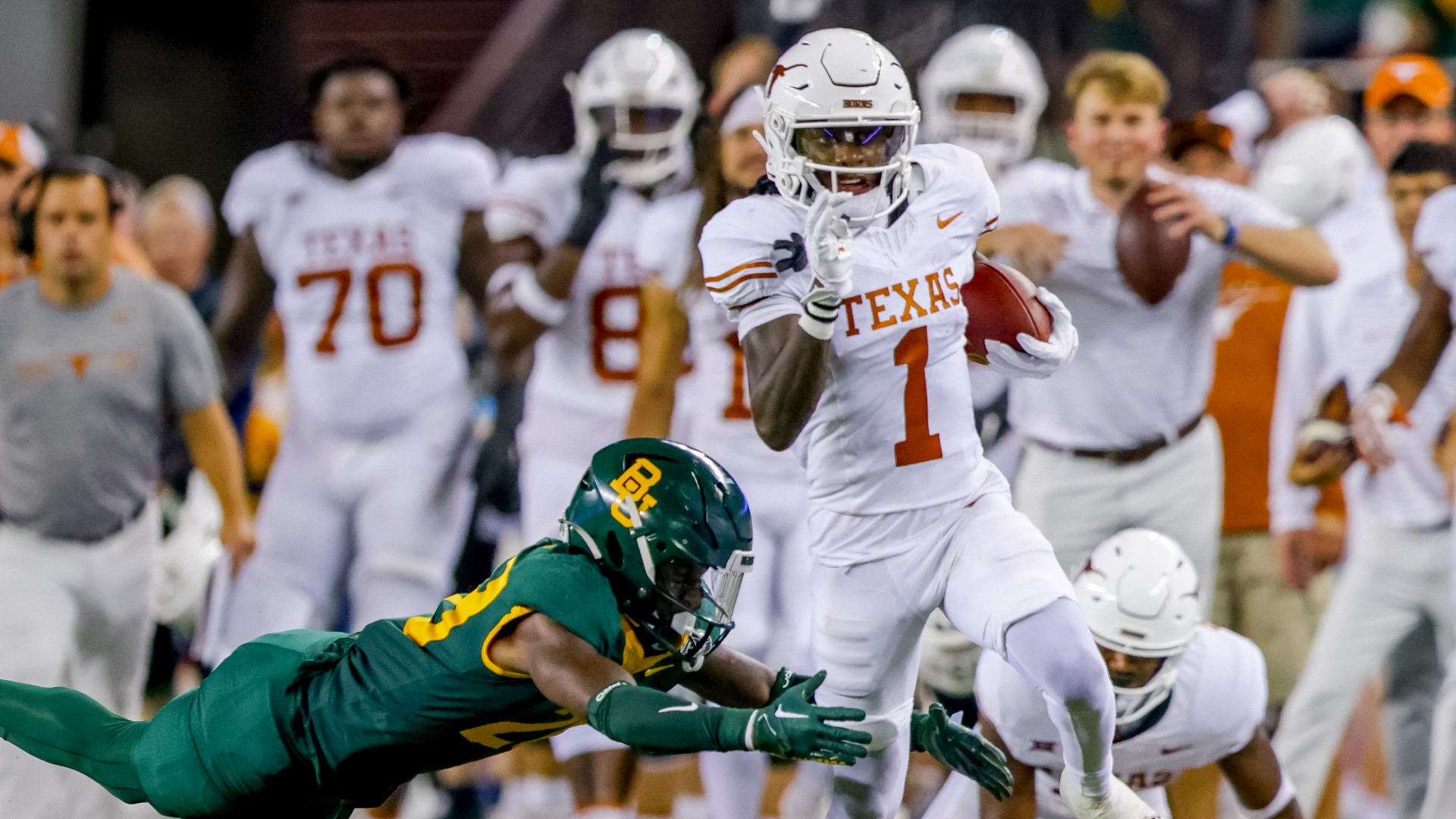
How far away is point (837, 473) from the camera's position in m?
3.27

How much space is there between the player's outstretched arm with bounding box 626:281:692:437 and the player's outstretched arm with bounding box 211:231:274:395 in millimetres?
1375

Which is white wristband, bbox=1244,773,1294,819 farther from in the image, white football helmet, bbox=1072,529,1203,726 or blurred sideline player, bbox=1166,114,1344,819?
blurred sideline player, bbox=1166,114,1344,819

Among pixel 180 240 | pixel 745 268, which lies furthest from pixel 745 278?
pixel 180 240

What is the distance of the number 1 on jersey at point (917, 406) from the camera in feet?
10.5

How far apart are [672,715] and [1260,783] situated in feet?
4.85

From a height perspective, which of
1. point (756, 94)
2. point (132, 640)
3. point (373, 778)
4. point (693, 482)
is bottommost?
point (132, 640)

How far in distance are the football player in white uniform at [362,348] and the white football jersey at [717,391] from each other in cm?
81

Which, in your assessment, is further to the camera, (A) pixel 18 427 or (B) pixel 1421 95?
(B) pixel 1421 95

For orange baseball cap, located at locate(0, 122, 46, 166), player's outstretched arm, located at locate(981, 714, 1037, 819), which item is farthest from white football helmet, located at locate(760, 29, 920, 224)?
orange baseball cap, located at locate(0, 122, 46, 166)

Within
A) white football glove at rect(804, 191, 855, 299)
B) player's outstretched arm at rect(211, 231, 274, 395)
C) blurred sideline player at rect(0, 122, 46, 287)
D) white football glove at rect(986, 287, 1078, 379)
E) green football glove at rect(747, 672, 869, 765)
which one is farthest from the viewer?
blurred sideline player at rect(0, 122, 46, 287)

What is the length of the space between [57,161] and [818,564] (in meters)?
2.56

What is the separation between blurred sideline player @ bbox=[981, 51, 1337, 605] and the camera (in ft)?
14.6

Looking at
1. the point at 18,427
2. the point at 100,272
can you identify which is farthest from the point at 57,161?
the point at 18,427

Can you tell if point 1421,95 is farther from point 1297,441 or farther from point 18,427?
point 18,427
